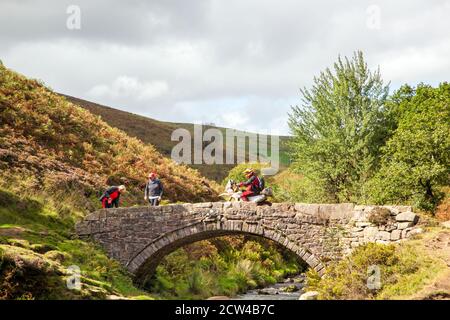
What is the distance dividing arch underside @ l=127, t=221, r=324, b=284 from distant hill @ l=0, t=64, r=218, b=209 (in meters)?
5.07

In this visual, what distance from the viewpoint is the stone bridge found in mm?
19516

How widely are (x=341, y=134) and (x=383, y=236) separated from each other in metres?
13.8

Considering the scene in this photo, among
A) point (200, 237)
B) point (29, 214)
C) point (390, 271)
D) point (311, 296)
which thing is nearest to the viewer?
point (390, 271)

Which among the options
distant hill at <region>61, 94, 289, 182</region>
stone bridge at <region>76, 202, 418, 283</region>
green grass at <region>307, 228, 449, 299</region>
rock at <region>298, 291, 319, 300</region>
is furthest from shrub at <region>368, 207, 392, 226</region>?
distant hill at <region>61, 94, 289, 182</region>

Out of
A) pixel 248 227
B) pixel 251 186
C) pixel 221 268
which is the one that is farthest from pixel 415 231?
pixel 221 268

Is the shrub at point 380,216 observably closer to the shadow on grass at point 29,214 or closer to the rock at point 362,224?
the rock at point 362,224

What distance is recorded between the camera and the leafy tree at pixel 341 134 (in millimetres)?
32156

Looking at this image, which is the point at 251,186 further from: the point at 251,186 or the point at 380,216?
the point at 380,216

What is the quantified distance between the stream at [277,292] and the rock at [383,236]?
6983mm

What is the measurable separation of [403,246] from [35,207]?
14636 millimetres

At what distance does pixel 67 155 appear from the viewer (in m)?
32.0

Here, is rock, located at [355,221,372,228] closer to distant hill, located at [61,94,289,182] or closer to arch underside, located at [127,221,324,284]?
arch underside, located at [127,221,324,284]

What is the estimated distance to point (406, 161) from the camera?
28781mm

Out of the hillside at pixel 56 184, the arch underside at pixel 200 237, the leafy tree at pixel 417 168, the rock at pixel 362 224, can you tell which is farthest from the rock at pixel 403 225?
the hillside at pixel 56 184
